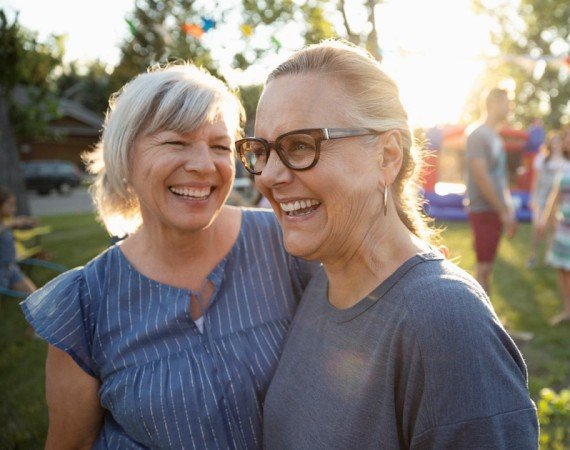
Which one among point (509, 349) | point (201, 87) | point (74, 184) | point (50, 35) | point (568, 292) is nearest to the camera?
point (509, 349)

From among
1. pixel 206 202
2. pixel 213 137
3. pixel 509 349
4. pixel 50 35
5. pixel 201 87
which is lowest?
pixel 509 349

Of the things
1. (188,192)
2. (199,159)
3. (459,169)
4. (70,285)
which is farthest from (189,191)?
(459,169)

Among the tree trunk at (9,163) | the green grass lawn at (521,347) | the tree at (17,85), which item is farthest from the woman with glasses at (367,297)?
the tree trunk at (9,163)

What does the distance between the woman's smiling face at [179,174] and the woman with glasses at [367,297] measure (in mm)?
409

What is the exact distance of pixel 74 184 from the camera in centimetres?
2972

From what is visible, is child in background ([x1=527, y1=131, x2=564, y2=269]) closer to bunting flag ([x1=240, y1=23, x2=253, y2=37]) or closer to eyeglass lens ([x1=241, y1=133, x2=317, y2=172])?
bunting flag ([x1=240, y1=23, x2=253, y2=37])

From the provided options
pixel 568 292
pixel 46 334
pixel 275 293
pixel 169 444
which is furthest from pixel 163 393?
pixel 568 292

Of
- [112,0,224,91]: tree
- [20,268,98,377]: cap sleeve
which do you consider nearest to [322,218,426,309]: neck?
[20,268,98,377]: cap sleeve

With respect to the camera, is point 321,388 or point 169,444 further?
point 169,444

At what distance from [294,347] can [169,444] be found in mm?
553

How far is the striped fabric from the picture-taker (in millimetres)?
5684

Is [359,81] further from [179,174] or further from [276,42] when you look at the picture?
[276,42]

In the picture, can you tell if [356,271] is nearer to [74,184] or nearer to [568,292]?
[568,292]

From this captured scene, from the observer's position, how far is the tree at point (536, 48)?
3151cm
